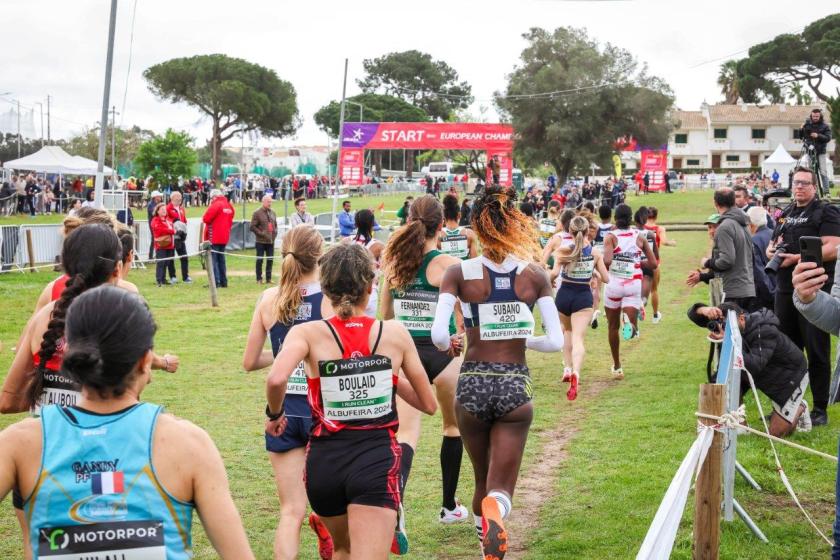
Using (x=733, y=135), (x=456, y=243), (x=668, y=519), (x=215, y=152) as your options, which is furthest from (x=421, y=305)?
(x=733, y=135)

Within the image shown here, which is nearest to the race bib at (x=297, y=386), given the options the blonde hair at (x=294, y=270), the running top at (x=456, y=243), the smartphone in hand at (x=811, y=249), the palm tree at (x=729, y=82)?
the blonde hair at (x=294, y=270)

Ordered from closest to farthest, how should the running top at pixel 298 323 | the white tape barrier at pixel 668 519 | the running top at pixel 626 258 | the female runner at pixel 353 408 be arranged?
the white tape barrier at pixel 668 519 < the female runner at pixel 353 408 < the running top at pixel 298 323 < the running top at pixel 626 258

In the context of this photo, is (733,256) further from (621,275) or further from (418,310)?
(418,310)

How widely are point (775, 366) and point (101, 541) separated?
7.19 m

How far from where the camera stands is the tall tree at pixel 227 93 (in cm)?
Answer: 9062

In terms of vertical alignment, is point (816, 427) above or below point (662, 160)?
below

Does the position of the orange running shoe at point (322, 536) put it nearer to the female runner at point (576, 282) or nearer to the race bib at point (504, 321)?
the race bib at point (504, 321)

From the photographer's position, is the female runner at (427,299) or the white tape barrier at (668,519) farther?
the female runner at (427,299)

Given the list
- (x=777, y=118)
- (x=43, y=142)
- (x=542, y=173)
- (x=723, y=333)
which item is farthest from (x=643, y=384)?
(x=777, y=118)

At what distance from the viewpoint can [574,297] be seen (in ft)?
37.5

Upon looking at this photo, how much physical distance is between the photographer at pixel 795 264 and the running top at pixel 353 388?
530 cm

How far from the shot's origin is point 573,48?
212 ft

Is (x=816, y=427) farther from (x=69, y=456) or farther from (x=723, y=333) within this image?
(x=69, y=456)

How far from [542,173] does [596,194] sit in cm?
4588
